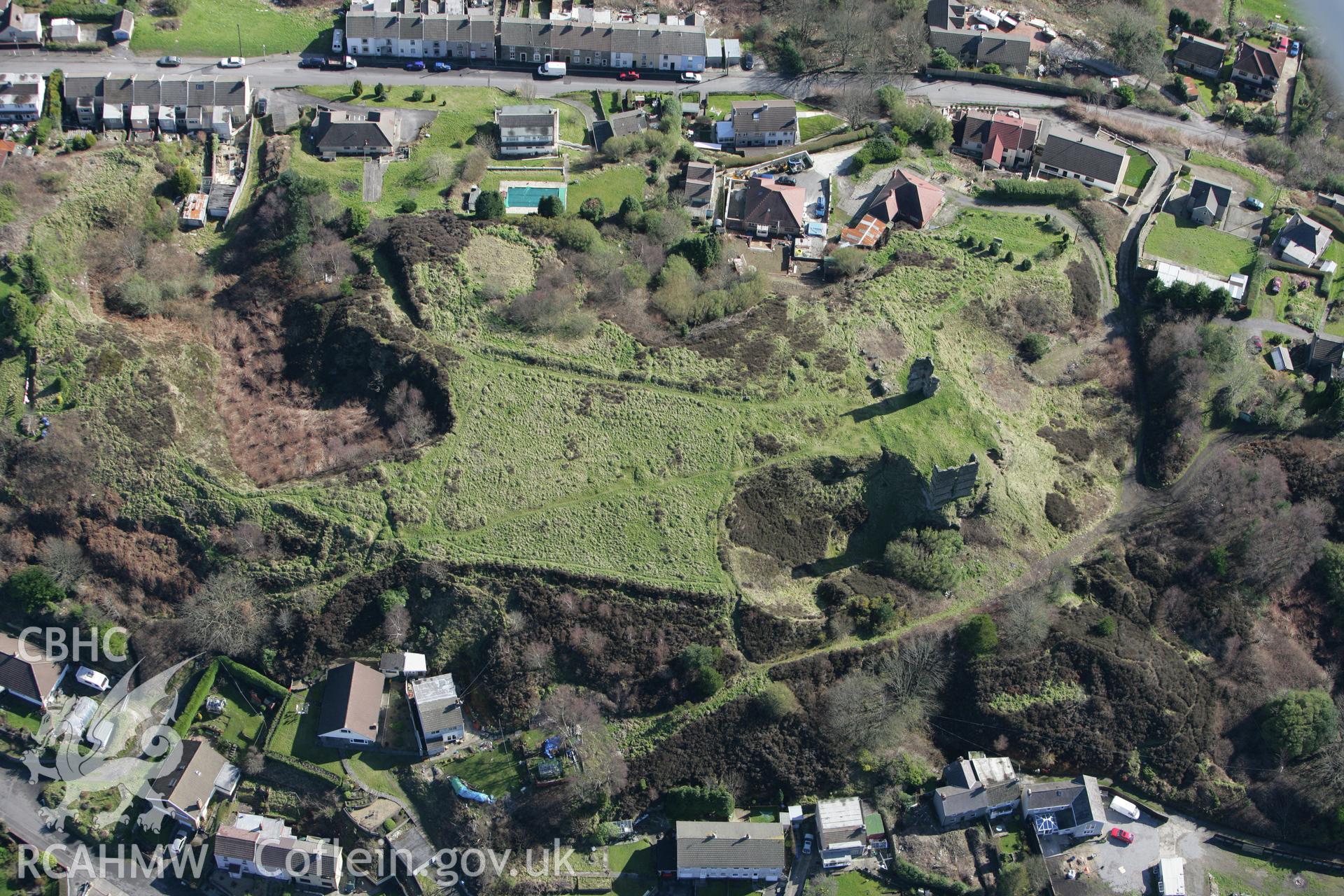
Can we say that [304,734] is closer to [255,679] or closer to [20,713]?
[255,679]

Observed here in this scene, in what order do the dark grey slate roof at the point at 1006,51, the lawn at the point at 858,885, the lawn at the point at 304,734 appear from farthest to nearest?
the dark grey slate roof at the point at 1006,51, the lawn at the point at 304,734, the lawn at the point at 858,885

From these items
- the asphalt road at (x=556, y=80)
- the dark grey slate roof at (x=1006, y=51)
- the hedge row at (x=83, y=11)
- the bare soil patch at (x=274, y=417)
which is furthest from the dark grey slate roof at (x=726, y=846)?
the hedge row at (x=83, y=11)

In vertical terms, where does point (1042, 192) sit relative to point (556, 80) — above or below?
below

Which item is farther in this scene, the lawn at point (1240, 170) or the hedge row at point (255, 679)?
the lawn at point (1240, 170)

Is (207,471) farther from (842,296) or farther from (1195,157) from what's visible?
(1195,157)

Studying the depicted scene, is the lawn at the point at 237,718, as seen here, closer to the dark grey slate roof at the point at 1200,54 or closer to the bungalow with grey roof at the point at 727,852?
the bungalow with grey roof at the point at 727,852

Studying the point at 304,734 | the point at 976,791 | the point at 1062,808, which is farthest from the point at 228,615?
the point at 1062,808
